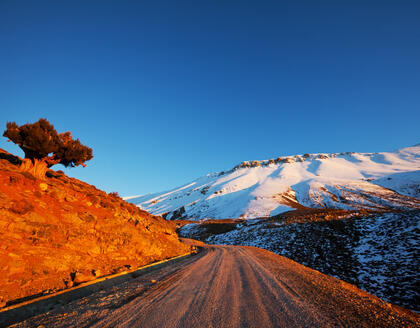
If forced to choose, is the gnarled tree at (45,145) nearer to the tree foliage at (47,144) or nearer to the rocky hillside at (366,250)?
the tree foliage at (47,144)

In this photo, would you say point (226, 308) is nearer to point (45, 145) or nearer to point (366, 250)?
point (45, 145)

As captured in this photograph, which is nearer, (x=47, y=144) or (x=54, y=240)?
(x=54, y=240)

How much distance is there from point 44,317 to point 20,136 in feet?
34.4

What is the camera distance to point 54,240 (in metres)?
7.45

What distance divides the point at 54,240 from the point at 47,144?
248 inches

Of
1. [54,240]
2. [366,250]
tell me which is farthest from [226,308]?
[366,250]

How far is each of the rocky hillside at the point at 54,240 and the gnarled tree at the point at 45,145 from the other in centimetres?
135

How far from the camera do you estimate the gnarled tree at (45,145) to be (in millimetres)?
10070

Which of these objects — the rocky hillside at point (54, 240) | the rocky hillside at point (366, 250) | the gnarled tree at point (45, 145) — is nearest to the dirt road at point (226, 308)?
the rocky hillside at point (54, 240)

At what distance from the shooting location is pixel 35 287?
564 centimetres

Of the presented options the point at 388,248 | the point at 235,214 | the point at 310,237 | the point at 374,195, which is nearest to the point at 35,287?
the point at 388,248

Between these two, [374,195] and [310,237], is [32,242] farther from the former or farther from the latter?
[374,195]

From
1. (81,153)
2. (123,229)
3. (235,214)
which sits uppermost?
(81,153)

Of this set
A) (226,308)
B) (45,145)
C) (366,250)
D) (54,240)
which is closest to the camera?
(226,308)
